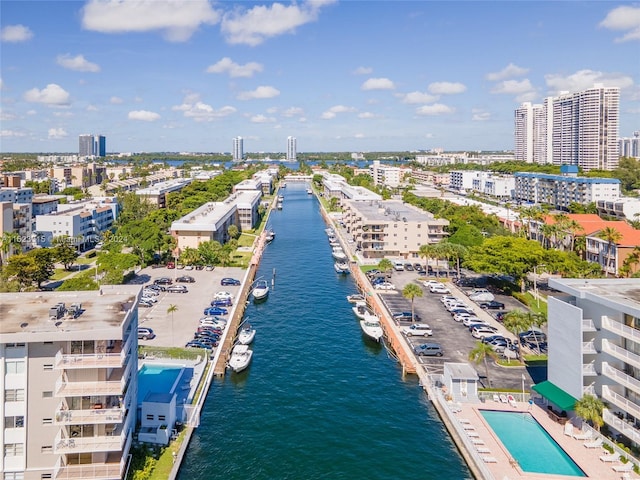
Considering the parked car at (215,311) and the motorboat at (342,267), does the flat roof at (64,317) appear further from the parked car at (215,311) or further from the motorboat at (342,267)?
the motorboat at (342,267)

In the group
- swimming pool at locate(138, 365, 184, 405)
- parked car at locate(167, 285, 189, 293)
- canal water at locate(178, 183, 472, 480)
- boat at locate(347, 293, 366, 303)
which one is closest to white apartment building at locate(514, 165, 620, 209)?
boat at locate(347, 293, 366, 303)

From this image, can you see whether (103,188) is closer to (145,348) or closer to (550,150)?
(145,348)

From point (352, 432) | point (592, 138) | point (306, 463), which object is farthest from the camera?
point (592, 138)

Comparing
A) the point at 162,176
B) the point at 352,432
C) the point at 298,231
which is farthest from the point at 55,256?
the point at 162,176

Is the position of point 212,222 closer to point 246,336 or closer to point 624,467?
point 246,336

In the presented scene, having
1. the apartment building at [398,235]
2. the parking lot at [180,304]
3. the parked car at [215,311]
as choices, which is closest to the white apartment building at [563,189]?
the apartment building at [398,235]

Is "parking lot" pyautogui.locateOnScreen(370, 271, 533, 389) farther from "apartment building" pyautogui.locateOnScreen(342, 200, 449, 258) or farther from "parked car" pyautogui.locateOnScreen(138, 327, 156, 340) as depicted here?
"parked car" pyautogui.locateOnScreen(138, 327, 156, 340)
